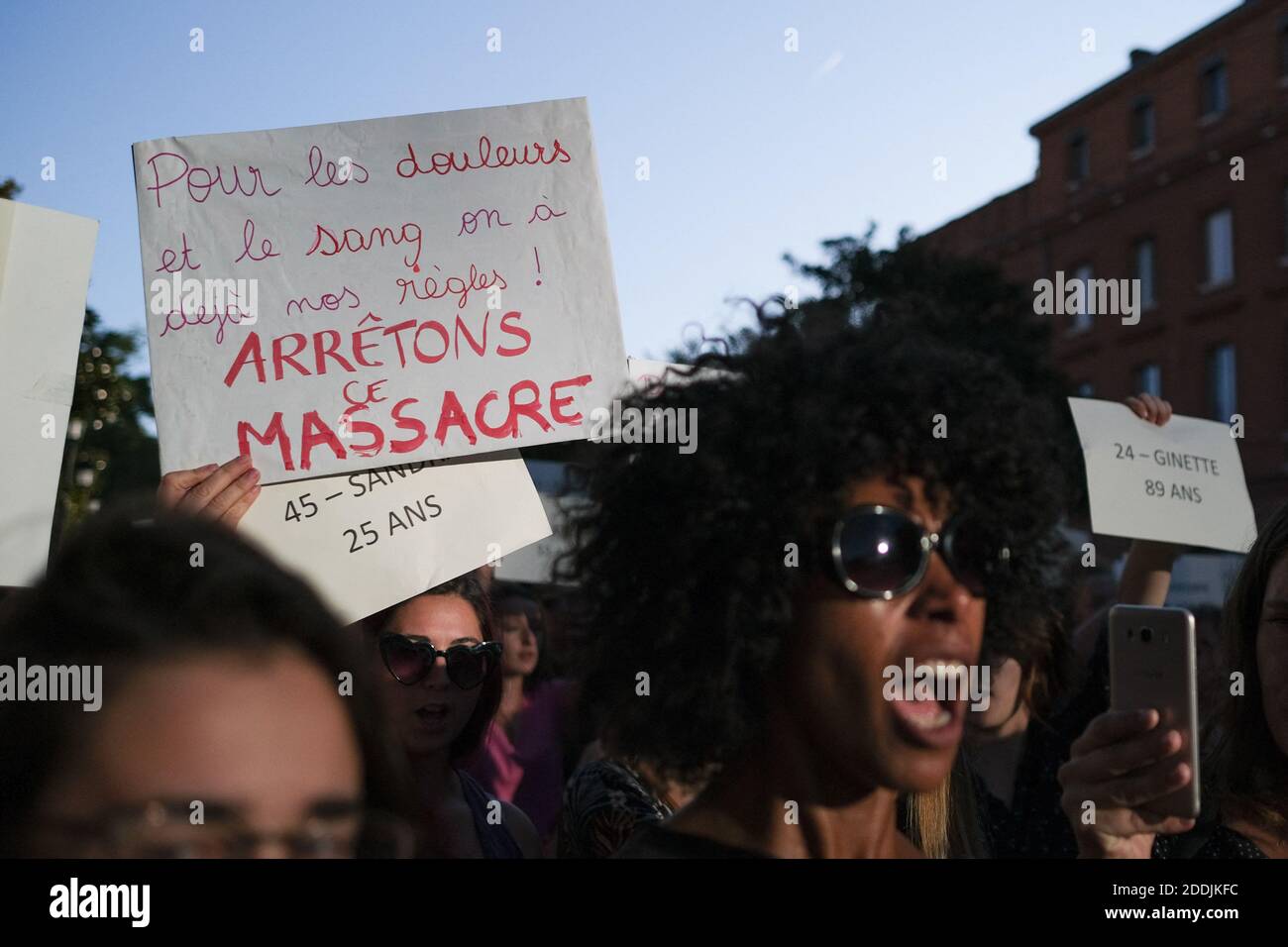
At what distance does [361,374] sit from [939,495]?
4.21ft

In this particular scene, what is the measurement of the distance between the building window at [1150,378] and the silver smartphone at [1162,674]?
98.6ft

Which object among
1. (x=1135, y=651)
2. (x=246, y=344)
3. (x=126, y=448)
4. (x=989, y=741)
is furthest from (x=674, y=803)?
(x=126, y=448)

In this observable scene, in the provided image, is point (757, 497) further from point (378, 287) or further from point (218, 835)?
point (378, 287)

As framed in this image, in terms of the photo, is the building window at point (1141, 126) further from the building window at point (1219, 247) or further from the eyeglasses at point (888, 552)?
the eyeglasses at point (888, 552)

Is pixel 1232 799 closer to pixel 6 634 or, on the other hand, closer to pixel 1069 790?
pixel 1069 790

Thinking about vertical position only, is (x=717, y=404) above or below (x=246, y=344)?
below

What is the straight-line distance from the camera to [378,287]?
2.37m

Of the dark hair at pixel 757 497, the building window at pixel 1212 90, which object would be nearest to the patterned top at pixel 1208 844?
the dark hair at pixel 757 497

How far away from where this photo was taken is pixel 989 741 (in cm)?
324

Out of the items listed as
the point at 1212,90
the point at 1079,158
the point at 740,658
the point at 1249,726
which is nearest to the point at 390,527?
the point at 740,658

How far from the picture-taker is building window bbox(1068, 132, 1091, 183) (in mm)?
31656

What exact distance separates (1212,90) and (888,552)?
30618 mm

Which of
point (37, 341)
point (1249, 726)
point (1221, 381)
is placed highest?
point (1221, 381)

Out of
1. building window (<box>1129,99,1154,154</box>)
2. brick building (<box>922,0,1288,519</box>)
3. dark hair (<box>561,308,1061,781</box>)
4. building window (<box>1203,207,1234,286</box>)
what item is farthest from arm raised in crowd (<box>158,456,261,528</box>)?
building window (<box>1129,99,1154,154</box>)
